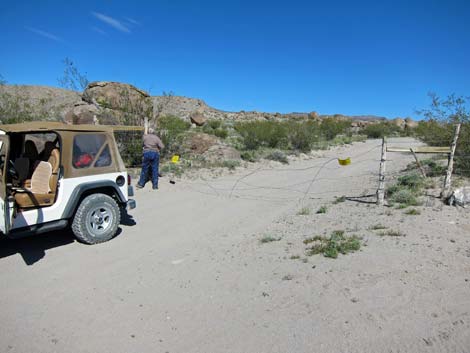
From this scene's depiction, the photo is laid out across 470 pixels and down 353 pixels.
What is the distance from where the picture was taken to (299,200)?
9.37m

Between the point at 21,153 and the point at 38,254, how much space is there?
1.96 m

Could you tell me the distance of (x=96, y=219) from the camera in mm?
5777

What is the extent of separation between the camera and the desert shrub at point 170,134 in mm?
14367

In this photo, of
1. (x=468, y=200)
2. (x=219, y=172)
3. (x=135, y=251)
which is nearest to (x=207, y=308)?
(x=135, y=251)

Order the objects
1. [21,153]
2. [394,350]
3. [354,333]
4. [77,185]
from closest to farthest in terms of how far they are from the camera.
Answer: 1. [394,350]
2. [354,333]
3. [77,185]
4. [21,153]

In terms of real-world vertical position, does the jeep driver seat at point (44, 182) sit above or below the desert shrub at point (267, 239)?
above

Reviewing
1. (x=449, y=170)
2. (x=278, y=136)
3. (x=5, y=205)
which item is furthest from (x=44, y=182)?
(x=278, y=136)

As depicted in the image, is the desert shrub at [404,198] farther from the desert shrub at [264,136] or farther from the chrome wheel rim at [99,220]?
the desert shrub at [264,136]

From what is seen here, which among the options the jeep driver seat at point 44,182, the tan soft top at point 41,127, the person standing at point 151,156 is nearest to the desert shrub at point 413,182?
the person standing at point 151,156

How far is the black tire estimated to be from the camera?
18.0 feet

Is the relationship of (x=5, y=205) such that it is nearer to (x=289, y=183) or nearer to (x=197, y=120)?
(x=289, y=183)

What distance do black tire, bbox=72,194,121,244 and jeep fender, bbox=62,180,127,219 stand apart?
13cm

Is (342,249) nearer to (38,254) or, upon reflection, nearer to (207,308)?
(207,308)

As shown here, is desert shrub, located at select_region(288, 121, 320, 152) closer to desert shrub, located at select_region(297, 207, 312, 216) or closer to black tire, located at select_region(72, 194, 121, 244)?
desert shrub, located at select_region(297, 207, 312, 216)
